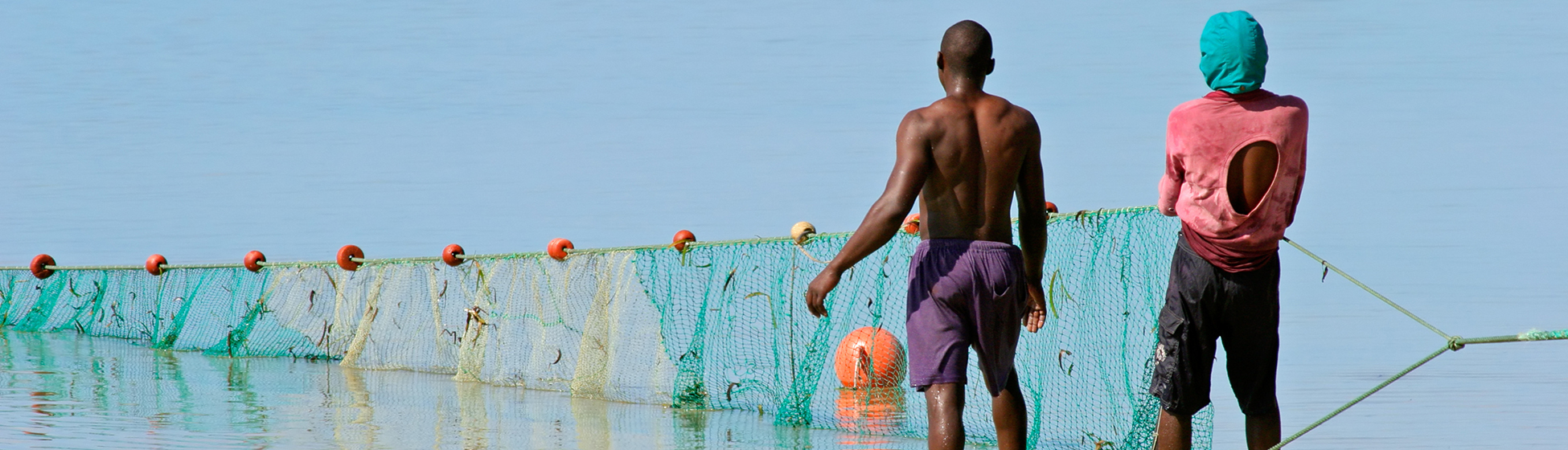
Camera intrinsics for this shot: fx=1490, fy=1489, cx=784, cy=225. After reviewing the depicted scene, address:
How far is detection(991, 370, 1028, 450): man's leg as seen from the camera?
4.36 m

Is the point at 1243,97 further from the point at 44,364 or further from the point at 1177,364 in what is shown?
the point at 44,364

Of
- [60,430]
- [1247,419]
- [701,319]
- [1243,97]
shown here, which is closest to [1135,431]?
[1247,419]

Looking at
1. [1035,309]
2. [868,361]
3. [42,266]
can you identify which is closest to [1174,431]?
[1035,309]

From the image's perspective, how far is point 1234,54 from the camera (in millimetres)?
3945

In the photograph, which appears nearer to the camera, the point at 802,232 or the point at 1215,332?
the point at 1215,332

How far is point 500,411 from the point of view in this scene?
8297 mm

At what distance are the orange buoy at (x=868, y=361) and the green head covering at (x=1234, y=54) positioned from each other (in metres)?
4.72

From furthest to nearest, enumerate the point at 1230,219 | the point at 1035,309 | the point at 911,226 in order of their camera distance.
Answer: the point at 911,226 < the point at 1035,309 < the point at 1230,219

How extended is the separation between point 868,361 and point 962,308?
5.79 metres

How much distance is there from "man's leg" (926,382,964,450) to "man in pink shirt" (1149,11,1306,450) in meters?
0.55

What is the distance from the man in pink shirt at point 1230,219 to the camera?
391 centimetres

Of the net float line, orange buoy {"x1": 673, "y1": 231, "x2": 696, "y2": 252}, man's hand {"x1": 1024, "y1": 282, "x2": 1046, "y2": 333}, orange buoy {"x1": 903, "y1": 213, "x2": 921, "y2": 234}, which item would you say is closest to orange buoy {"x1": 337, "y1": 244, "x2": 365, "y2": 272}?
the net float line

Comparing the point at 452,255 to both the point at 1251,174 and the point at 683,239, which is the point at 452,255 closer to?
the point at 683,239

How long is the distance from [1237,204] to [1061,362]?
9.43ft
